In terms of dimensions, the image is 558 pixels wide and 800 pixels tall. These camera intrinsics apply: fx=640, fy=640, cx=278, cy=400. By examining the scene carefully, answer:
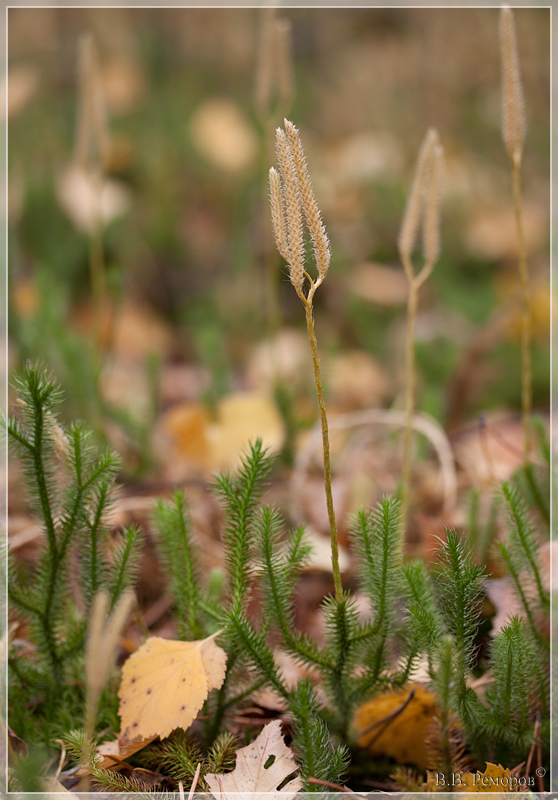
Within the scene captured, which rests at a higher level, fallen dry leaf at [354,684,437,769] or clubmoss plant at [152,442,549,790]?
Result: clubmoss plant at [152,442,549,790]

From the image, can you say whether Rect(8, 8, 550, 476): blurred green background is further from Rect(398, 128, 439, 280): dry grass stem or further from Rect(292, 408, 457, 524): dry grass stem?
Rect(398, 128, 439, 280): dry grass stem

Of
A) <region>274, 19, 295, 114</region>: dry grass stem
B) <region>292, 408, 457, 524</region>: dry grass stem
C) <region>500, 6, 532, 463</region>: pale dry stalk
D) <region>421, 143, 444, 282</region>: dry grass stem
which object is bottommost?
<region>292, 408, 457, 524</region>: dry grass stem

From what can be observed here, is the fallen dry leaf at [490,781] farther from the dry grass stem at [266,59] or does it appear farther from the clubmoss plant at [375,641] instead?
the dry grass stem at [266,59]

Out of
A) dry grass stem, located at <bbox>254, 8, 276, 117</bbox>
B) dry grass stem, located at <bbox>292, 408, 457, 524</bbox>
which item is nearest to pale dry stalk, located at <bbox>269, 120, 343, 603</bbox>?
dry grass stem, located at <bbox>292, 408, 457, 524</bbox>

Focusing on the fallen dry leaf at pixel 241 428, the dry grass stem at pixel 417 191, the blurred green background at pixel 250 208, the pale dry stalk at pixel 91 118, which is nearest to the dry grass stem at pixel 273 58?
the blurred green background at pixel 250 208

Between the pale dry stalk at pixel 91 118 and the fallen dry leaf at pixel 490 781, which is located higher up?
the pale dry stalk at pixel 91 118

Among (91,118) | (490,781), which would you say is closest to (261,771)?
(490,781)

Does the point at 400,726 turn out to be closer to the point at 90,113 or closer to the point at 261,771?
the point at 261,771
